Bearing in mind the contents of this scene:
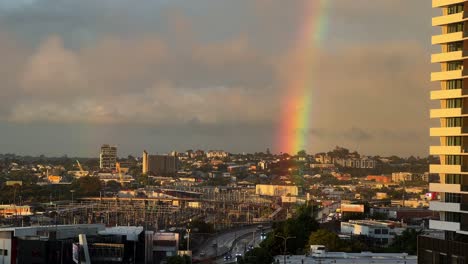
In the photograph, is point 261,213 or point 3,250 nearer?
point 3,250

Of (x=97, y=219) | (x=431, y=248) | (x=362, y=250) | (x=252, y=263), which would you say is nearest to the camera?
(x=431, y=248)

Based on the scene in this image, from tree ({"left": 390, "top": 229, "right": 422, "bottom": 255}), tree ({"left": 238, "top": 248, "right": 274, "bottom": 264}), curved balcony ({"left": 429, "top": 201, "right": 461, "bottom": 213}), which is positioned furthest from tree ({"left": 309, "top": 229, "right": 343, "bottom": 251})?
curved balcony ({"left": 429, "top": 201, "right": 461, "bottom": 213})

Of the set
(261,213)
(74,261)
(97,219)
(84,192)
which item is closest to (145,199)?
(84,192)

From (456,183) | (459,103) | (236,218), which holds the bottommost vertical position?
(236,218)

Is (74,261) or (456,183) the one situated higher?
(456,183)

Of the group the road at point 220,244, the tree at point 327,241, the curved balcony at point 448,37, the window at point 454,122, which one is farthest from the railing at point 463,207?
the road at point 220,244

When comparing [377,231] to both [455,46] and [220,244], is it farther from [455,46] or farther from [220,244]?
[455,46]

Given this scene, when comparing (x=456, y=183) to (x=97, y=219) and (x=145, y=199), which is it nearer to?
(x=97, y=219)

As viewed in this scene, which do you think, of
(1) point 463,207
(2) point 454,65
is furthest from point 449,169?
(2) point 454,65

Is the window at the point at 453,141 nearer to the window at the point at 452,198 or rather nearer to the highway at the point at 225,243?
the window at the point at 452,198
